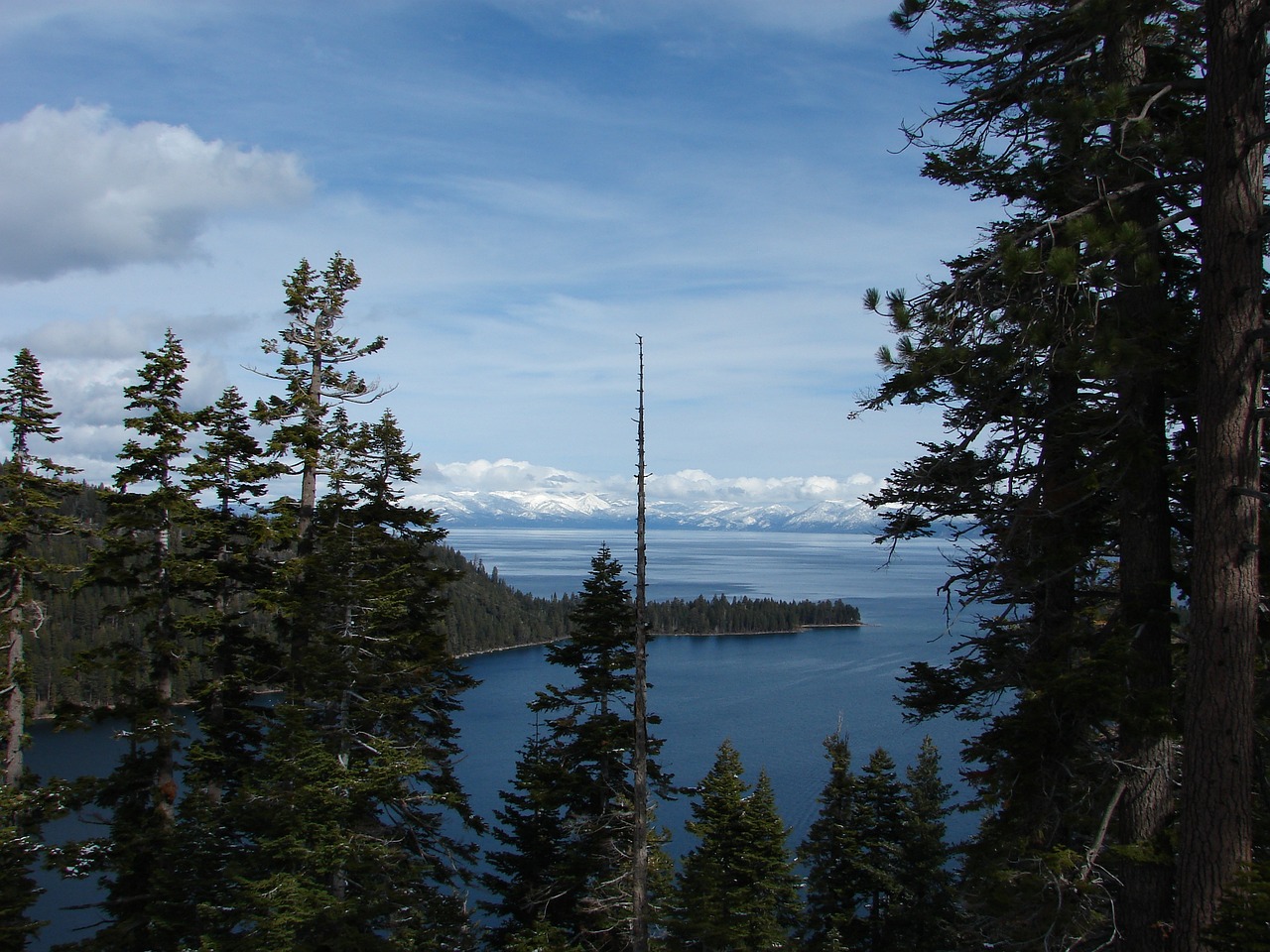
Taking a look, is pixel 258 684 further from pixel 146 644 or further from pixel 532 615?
pixel 532 615

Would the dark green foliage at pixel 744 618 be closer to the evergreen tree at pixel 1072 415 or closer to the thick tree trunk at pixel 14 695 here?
the thick tree trunk at pixel 14 695

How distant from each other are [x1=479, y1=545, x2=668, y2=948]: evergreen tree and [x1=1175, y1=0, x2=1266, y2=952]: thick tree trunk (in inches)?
337

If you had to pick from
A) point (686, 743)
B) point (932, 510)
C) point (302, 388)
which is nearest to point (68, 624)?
point (686, 743)

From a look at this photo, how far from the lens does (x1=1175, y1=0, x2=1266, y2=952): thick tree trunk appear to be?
4.85 meters

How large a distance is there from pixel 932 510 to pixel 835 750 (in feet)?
43.9

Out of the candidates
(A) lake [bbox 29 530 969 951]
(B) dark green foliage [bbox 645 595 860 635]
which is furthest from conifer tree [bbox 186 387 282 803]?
(B) dark green foliage [bbox 645 595 860 635]

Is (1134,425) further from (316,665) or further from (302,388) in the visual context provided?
(302,388)

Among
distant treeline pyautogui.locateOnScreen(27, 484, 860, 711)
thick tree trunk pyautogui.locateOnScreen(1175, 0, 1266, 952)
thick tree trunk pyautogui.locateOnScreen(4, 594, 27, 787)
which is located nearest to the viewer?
thick tree trunk pyautogui.locateOnScreen(1175, 0, 1266, 952)

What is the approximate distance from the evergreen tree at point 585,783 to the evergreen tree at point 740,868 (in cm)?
229

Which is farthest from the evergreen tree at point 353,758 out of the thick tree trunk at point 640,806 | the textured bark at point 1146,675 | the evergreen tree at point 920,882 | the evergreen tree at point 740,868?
the evergreen tree at point 920,882

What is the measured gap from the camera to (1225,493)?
196 inches

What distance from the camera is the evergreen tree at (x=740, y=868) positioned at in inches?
638

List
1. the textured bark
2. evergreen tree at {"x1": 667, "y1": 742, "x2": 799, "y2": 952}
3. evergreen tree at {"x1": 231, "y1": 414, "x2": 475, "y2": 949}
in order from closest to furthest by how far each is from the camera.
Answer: the textured bark
evergreen tree at {"x1": 231, "y1": 414, "x2": 475, "y2": 949}
evergreen tree at {"x1": 667, "y1": 742, "x2": 799, "y2": 952}

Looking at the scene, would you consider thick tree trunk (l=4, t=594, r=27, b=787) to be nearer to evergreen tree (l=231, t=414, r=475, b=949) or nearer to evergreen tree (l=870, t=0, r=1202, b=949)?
evergreen tree (l=231, t=414, r=475, b=949)
